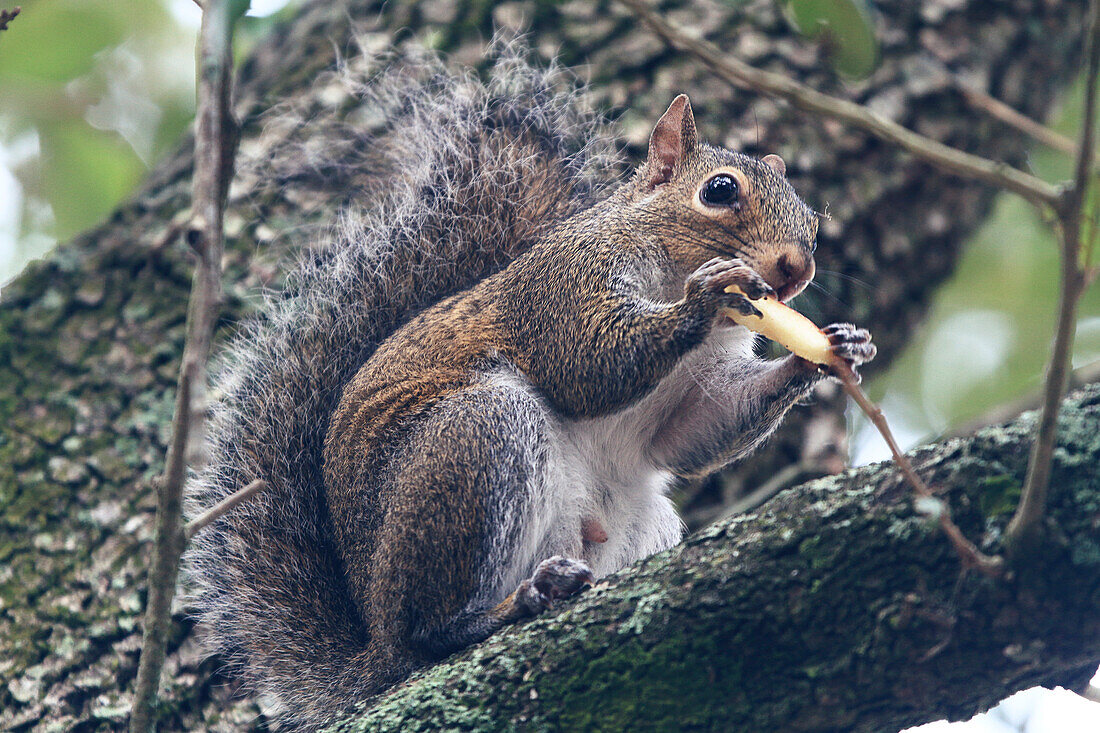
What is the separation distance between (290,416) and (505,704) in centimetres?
113

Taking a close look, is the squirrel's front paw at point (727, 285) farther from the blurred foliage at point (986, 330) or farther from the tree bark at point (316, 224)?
the blurred foliage at point (986, 330)

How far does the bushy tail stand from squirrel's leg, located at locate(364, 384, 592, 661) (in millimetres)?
236

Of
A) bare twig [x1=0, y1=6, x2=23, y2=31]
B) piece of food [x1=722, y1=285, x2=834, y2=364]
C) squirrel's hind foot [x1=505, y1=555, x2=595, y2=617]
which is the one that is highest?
bare twig [x1=0, y1=6, x2=23, y2=31]

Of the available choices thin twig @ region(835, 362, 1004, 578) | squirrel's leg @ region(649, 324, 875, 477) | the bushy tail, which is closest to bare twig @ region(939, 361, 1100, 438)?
squirrel's leg @ region(649, 324, 875, 477)

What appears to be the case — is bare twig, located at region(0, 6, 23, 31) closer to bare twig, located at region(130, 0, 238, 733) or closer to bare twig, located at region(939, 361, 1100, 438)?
bare twig, located at region(130, 0, 238, 733)

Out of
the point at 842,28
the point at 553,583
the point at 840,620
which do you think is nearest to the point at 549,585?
the point at 553,583

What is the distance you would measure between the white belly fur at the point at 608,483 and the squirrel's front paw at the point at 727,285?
21 cm

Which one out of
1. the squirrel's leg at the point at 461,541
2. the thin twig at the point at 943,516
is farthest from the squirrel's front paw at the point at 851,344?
the thin twig at the point at 943,516

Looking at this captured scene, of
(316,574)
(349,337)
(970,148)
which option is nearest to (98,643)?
(316,574)

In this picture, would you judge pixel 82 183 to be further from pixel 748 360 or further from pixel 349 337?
pixel 748 360

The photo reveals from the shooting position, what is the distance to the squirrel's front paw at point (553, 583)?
1.96 m

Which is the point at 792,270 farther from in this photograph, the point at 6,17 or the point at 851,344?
the point at 6,17

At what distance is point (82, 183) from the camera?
12.1 feet

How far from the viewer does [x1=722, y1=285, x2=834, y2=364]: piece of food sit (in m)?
2.17
